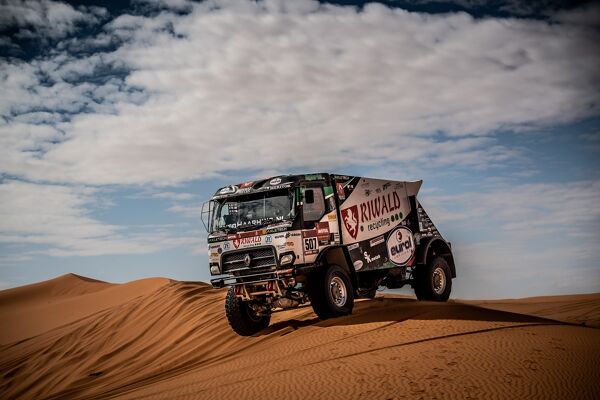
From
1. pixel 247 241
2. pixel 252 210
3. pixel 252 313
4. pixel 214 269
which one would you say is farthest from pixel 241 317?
pixel 252 210

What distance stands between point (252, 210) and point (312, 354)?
12.8ft

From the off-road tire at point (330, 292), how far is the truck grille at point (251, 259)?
3.44 feet

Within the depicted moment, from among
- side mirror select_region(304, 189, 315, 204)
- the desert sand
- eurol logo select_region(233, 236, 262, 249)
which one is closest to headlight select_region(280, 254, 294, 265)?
eurol logo select_region(233, 236, 262, 249)

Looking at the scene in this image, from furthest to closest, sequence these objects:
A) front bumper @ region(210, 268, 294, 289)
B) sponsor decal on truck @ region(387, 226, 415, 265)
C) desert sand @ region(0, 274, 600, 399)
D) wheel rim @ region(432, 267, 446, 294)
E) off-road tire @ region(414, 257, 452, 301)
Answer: wheel rim @ region(432, 267, 446, 294) < off-road tire @ region(414, 257, 452, 301) < sponsor decal on truck @ region(387, 226, 415, 265) < front bumper @ region(210, 268, 294, 289) < desert sand @ region(0, 274, 600, 399)

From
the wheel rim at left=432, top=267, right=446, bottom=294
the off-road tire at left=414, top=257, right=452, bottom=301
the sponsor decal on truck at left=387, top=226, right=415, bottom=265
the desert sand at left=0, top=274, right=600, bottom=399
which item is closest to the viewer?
the desert sand at left=0, top=274, right=600, bottom=399

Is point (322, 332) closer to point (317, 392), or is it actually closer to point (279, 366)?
point (279, 366)

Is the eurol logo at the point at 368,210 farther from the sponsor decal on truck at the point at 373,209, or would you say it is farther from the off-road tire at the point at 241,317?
the off-road tire at the point at 241,317

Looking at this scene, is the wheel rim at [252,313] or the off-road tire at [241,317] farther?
the wheel rim at [252,313]

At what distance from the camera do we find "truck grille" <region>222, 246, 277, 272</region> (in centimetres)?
1264

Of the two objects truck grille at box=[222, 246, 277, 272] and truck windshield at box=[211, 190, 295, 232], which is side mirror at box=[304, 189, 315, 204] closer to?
truck windshield at box=[211, 190, 295, 232]

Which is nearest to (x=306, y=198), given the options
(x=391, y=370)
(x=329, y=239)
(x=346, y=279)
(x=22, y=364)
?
(x=329, y=239)

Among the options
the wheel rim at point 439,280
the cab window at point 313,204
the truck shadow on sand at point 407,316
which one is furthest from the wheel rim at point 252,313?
the wheel rim at point 439,280

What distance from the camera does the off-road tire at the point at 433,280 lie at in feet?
53.3

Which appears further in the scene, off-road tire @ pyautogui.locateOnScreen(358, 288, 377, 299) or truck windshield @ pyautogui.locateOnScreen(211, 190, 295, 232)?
off-road tire @ pyautogui.locateOnScreen(358, 288, 377, 299)
